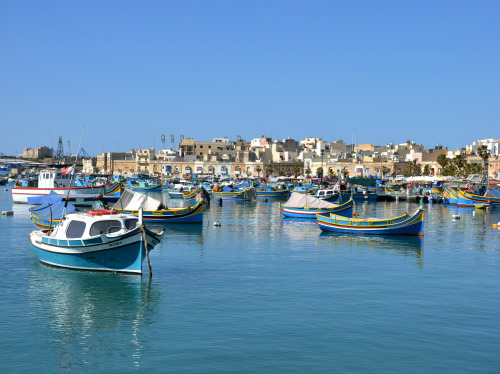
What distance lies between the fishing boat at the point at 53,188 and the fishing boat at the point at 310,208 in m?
26.0

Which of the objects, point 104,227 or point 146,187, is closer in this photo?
point 104,227

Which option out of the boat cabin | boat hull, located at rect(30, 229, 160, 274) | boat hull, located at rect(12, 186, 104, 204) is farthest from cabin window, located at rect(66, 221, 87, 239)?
the boat cabin

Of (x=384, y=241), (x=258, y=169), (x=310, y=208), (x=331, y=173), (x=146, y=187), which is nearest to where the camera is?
(x=384, y=241)

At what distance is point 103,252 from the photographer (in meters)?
28.4

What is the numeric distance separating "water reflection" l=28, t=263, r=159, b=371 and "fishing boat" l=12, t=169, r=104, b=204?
151 feet

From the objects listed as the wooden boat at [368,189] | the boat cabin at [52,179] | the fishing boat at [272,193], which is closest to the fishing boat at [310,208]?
the boat cabin at [52,179]

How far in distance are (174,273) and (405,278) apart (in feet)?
35.1

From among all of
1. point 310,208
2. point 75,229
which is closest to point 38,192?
point 310,208

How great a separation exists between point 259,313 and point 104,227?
9035mm

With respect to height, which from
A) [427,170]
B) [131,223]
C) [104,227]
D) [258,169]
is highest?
[427,170]

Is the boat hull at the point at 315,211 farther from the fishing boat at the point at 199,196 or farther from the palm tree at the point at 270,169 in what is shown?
the palm tree at the point at 270,169

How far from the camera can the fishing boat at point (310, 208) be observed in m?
60.6

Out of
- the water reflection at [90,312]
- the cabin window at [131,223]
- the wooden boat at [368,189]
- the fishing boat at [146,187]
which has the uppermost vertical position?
the cabin window at [131,223]

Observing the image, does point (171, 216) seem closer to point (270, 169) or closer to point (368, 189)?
point (368, 189)
